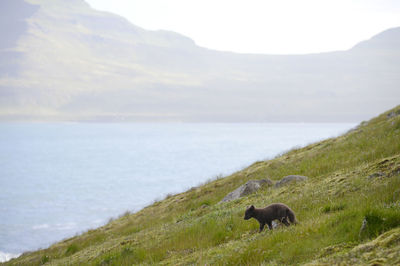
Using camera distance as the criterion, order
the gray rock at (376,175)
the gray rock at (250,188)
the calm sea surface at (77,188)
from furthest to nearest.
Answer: the calm sea surface at (77,188)
the gray rock at (250,188)
the gray rock at (376,175)

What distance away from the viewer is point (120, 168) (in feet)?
532

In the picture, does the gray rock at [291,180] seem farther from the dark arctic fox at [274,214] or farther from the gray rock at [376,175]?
the dark arctic fox at [274,214]

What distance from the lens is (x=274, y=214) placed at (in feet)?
32.6

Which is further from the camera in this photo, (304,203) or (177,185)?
(177,185)

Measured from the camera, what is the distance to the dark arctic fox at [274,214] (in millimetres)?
9805

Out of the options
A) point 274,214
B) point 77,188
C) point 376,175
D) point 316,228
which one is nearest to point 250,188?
point 376,175

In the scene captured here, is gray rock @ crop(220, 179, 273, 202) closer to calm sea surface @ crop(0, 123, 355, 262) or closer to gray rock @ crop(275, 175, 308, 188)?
gray rock @ crop(275, 175, 308, 188)

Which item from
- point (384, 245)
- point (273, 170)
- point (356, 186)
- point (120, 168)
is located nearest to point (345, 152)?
point (273, 170)

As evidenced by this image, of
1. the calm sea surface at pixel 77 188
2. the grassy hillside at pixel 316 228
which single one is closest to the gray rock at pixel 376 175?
the grassy hillside at pixel 316 228

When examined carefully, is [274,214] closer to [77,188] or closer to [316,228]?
[316,228]

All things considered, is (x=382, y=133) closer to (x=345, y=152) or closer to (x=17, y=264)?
(x=345, y=152)

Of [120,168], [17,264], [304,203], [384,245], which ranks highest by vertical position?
[384,245]

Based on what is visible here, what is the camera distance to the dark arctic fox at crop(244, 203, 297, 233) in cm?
980

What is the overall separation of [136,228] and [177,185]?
312ft
